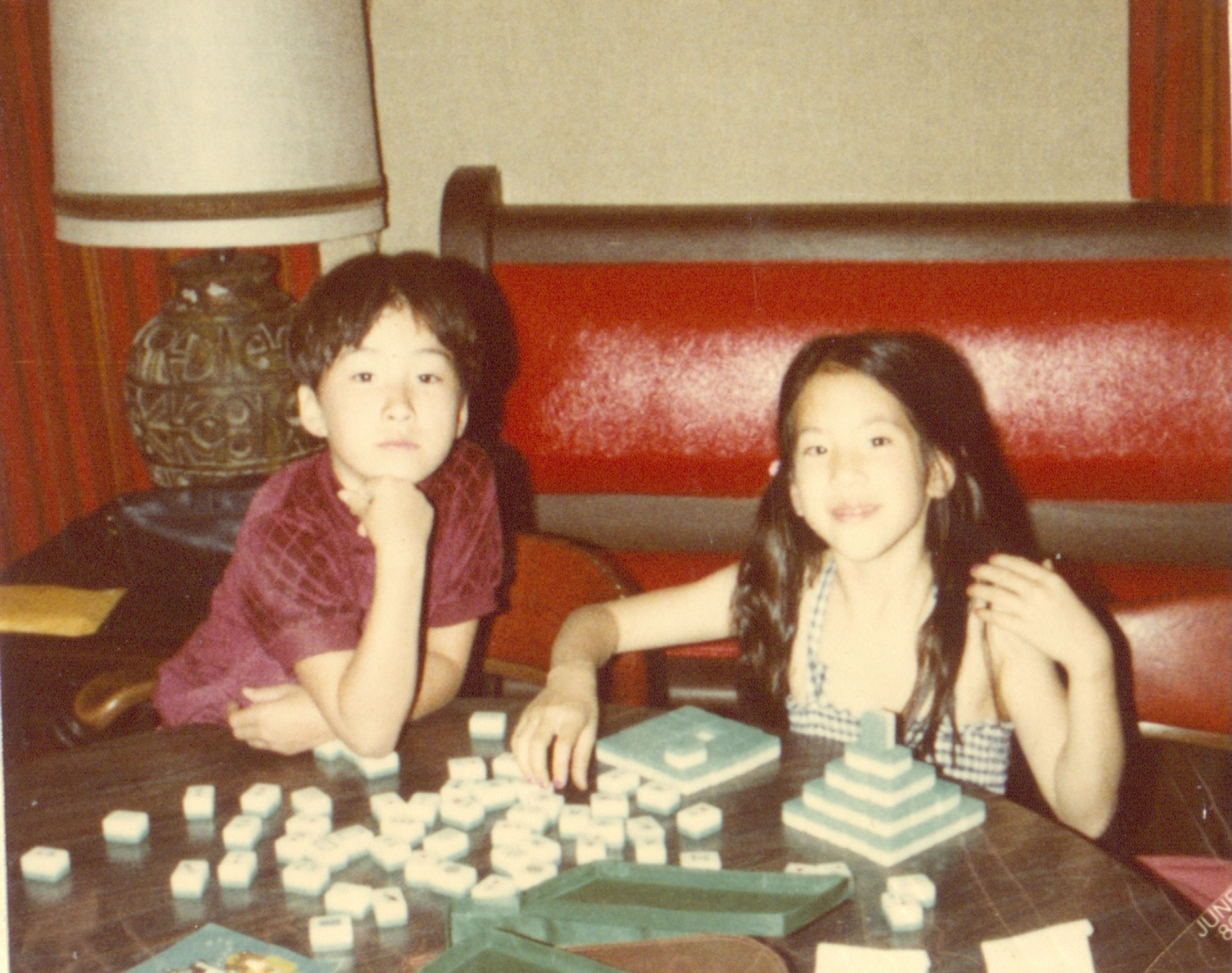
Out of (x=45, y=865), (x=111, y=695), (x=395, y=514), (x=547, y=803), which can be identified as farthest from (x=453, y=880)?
(x=111, y=695)

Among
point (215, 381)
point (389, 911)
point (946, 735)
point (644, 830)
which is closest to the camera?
point (389, 911)

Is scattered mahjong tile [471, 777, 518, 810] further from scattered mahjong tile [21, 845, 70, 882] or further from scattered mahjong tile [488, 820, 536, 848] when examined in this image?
scattered mahjong tile [21, 845, 70, 882]

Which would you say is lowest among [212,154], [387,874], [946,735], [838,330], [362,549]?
[946,735]

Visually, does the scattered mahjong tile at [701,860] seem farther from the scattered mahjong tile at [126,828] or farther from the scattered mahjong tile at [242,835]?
the scattered mahjong tile at [126,828]

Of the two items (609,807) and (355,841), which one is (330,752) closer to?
(355,841)

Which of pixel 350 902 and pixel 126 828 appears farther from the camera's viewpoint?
pixel 126 828

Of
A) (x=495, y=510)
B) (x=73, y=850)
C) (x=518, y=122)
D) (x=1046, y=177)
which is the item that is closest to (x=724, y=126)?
(x=518, y=122)
